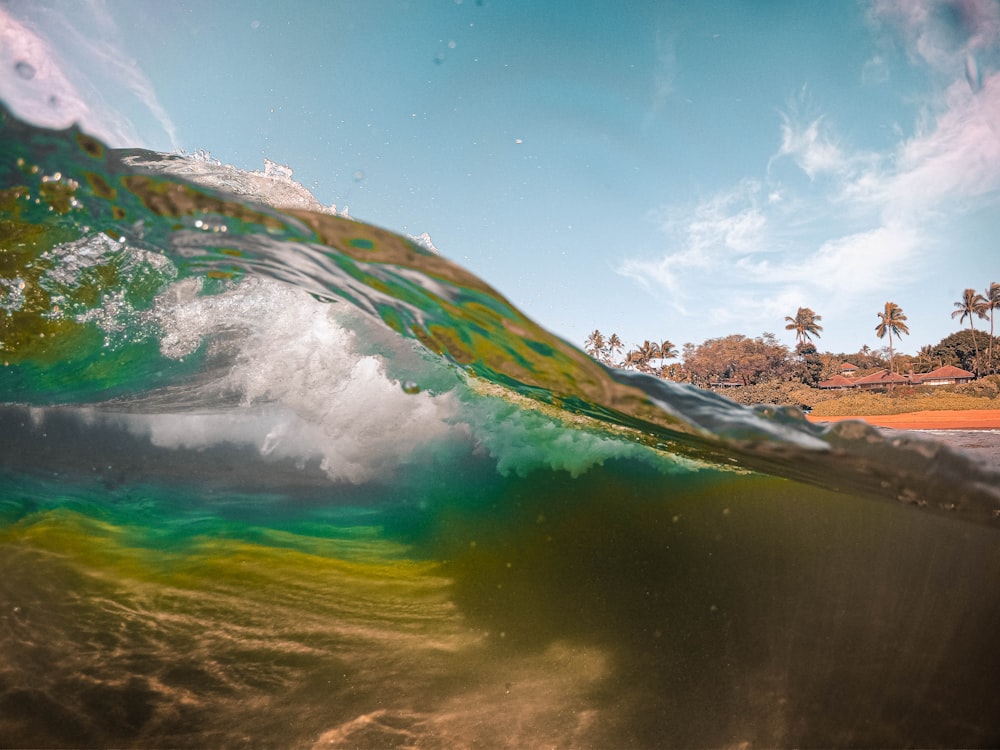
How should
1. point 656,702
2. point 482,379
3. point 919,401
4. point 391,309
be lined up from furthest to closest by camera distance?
point 919,401
point 482,379
point 391,309
point 656,702

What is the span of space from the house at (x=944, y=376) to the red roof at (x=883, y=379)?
1.04 m

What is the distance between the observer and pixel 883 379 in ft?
172

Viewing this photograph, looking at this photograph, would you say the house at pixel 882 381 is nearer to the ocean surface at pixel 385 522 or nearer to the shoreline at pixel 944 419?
the shoreline at pixel 944 419

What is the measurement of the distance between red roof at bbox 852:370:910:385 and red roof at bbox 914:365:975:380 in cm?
146

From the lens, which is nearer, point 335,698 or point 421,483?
point 335,698

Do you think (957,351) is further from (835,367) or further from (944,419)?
(944,419)

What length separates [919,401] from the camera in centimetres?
3175

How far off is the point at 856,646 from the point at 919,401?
34464mm

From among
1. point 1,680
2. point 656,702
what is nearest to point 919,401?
point 656,702

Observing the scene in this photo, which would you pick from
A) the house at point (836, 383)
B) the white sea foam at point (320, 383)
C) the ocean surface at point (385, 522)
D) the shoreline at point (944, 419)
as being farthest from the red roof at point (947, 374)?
the white sea foam at point (320, 383)

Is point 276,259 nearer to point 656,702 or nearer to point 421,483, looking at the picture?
point 421,483

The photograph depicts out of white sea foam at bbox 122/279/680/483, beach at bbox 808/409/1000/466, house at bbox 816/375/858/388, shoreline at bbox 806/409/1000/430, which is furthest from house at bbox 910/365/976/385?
white sea foam at bbox 122/279/680/483

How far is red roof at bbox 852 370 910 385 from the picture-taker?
50312 millimetres

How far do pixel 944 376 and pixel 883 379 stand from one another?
5.21 meters
